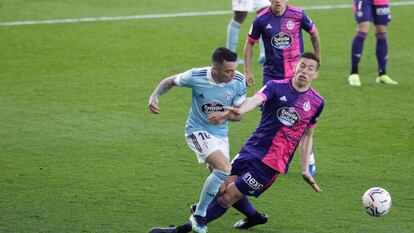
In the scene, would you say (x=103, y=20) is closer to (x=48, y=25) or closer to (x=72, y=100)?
(x=48, y=25)

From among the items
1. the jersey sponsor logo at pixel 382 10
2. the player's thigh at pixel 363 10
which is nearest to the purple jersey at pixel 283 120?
the player's thigh at pixel 363 10

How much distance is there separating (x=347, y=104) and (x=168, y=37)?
5293 mm

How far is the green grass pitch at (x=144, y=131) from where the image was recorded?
9375 mm

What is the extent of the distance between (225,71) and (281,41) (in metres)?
2.42

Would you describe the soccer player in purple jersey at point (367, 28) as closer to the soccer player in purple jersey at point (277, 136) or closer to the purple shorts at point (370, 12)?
the purple shorts at point (370, 12)

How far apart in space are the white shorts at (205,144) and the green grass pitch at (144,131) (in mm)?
774

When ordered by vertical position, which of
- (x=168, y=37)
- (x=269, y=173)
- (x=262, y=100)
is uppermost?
(x=262, y=100)

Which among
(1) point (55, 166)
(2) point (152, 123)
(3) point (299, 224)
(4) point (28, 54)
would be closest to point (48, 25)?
(4) point (28, 54)

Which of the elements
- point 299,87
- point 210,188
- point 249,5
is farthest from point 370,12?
point 210,188

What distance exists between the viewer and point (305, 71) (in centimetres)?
860

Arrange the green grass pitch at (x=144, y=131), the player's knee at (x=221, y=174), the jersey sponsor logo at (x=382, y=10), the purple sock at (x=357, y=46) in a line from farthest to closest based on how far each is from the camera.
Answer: the purple sock at (x=357, y=46)
the jersey sponsor logo at (x=382, y=10)
the green grass pitch at (x=144, y=131)
the player's knee at (x=221, y=174)

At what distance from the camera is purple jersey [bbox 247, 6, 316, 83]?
36.2ft

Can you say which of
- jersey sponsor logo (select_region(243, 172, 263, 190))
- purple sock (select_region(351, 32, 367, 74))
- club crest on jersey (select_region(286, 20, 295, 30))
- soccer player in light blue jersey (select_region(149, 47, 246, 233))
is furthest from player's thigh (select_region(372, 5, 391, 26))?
jersey sponsor logo (select_region(243, 172, 263, 190))

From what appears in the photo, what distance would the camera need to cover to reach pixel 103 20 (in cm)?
1958
